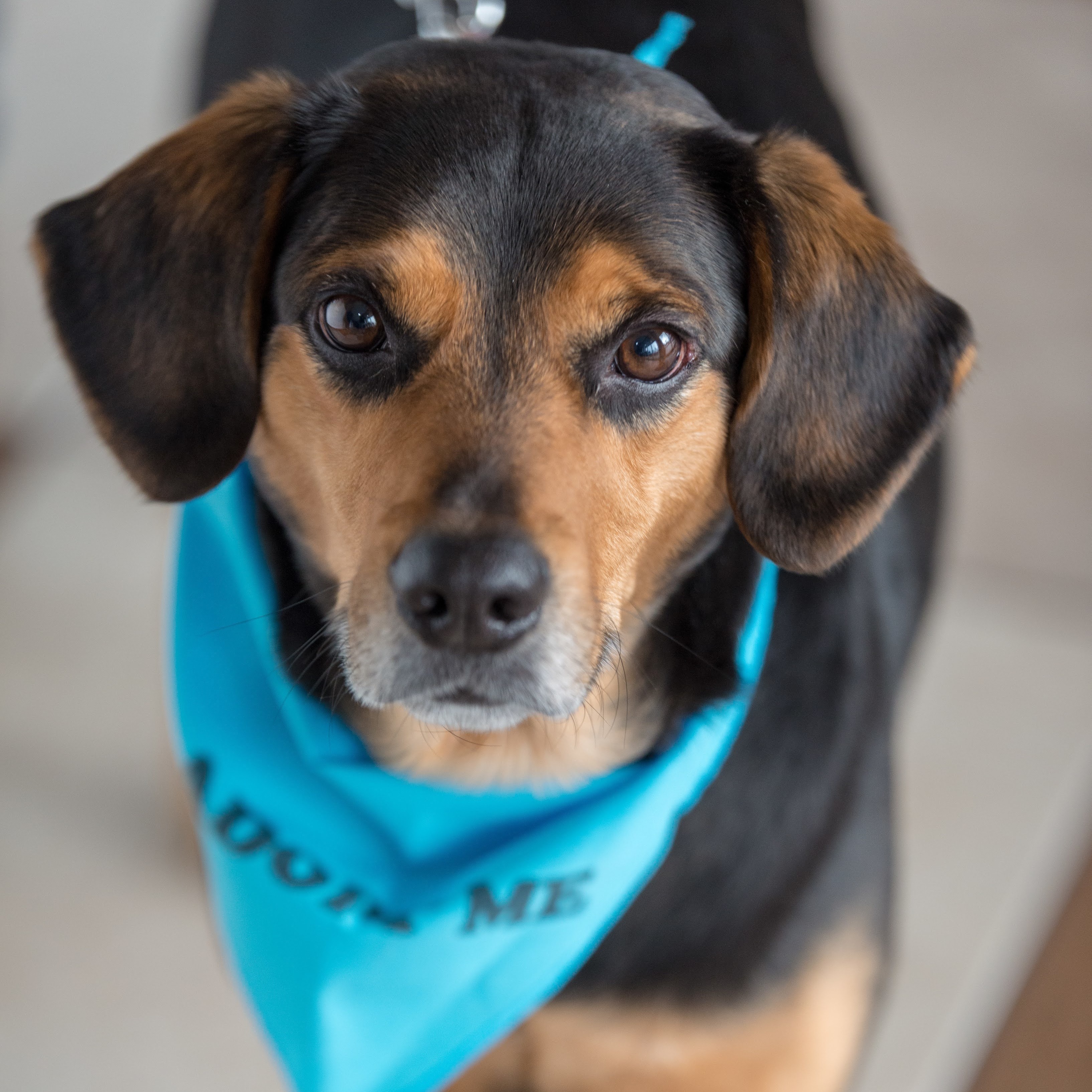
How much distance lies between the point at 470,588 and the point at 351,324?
402 millimetres

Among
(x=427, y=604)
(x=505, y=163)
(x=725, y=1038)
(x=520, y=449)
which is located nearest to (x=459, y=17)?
(x=505, y=163)

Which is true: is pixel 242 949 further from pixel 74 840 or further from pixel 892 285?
pixel 892 285

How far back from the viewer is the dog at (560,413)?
4.80ft

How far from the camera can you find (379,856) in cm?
200

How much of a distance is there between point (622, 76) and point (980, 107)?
11.3ft

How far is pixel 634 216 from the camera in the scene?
1515 millimetres

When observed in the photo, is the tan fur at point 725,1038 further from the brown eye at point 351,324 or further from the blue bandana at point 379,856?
the brown eye at point 351,324

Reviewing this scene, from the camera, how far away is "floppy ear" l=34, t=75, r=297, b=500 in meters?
1.61

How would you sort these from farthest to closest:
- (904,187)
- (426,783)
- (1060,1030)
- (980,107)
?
(980,107) → (904,187) → (1060,1030) → (426,783)

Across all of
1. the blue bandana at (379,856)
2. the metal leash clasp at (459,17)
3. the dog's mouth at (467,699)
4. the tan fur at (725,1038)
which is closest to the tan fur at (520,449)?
the dog's mouth at (467,699)

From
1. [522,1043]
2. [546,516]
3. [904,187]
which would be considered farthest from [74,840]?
[904,187]

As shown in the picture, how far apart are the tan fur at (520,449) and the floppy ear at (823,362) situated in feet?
0.25

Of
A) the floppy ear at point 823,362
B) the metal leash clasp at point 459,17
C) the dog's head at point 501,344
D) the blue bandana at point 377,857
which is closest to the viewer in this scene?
the dog's head at point 501,344

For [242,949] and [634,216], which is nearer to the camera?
[634,216]
